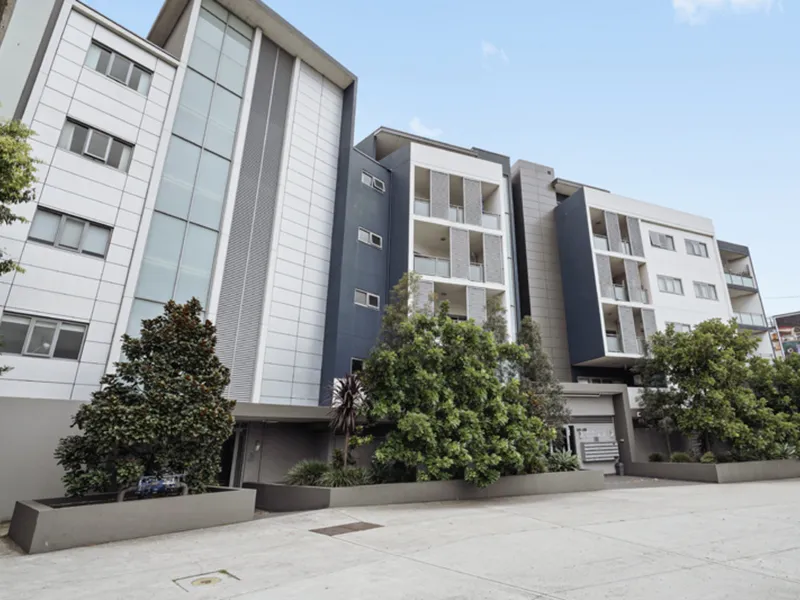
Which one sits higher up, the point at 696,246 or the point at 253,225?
the point at 696,246

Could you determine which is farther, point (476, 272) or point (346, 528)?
point (476, 272)

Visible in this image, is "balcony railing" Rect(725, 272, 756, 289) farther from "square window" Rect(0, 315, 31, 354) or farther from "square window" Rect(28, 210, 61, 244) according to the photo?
"square window" Rect(0, 315, 31, 354)

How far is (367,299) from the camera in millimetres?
18484

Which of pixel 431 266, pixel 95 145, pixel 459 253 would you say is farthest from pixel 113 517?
pixel 459 253

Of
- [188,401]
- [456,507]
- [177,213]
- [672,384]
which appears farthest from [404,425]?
[672,384]

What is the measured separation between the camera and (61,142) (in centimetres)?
1252

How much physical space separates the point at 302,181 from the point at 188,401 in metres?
10.9

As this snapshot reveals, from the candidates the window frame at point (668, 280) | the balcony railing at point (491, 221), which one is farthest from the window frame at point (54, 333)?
the window frame at point (668, 280)

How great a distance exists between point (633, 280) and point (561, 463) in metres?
12.6

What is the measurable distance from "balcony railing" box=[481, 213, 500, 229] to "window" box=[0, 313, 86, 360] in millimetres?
16129

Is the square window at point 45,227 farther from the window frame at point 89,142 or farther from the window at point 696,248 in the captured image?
the window at point 696,248

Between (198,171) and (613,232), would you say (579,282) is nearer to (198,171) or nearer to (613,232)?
(613,232)

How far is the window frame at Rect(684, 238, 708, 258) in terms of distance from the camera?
27.1 m

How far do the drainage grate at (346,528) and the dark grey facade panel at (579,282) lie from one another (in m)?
16.8
